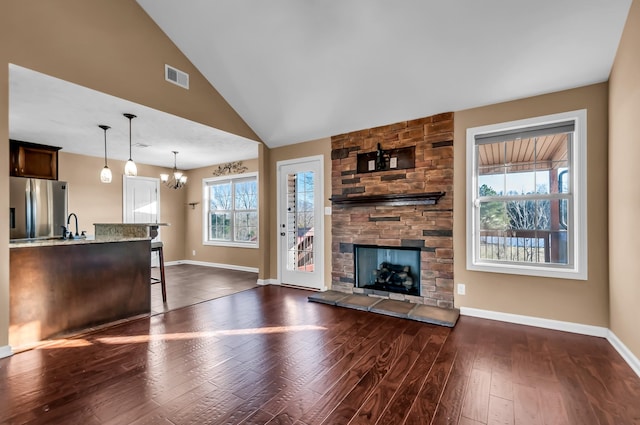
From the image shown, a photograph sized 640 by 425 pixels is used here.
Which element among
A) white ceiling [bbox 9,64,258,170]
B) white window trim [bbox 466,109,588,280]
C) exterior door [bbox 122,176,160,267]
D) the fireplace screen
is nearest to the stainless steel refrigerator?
white ceiling [bbox 9,64,258,170]

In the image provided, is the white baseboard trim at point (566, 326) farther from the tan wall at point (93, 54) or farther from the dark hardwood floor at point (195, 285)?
the tan wall at point (93, 54)

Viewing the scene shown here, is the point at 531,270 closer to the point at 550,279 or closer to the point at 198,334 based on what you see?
the point at 550,279

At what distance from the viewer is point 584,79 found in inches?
115

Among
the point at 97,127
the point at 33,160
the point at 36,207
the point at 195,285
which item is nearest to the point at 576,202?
the point at 195,285

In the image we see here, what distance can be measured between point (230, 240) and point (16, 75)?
188 inches

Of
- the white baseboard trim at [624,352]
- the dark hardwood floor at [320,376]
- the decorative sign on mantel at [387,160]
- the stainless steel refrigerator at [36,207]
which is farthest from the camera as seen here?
the stainless steel refrigerator at [36,207]

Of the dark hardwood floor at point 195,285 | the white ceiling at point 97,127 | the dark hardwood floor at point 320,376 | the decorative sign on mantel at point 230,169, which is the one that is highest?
the white ceiling at point 97,127

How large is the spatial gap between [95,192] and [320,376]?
248 inches

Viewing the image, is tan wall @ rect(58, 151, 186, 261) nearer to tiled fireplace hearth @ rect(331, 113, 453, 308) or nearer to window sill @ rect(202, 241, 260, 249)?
window sill @ rect(202, 241, 260, 249)

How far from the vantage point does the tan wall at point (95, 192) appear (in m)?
5.82

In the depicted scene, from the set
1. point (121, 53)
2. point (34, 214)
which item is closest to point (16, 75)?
point (121, 53)

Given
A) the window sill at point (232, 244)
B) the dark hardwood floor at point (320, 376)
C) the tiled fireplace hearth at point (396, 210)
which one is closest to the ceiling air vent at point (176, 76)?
the tiled fireplace hearth at point (396, 210)

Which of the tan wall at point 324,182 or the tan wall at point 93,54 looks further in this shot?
the tan wall at point 324,182

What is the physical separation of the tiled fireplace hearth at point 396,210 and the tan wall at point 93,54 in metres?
2.30
